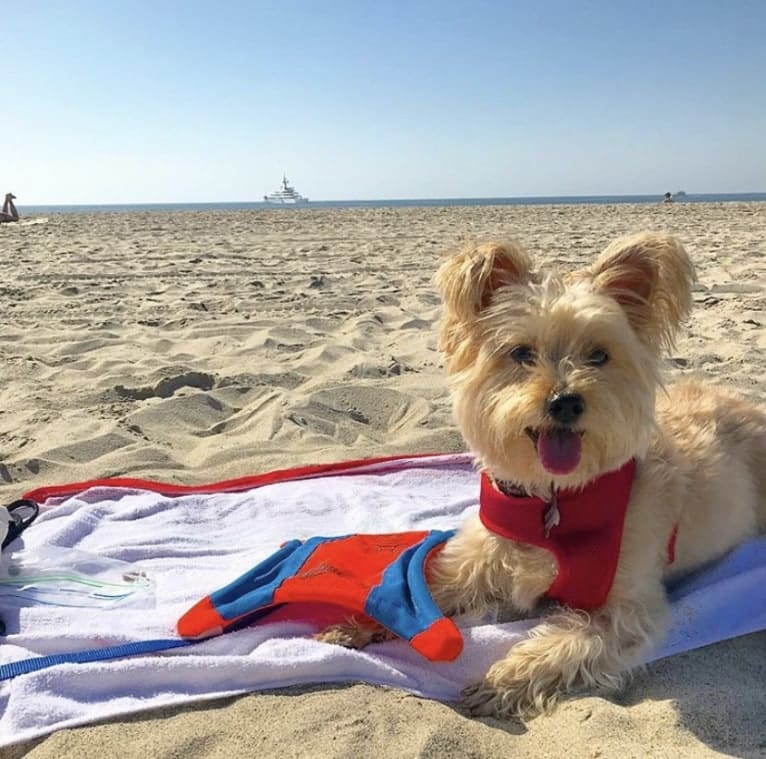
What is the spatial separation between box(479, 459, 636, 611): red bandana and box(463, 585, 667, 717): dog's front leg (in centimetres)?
10

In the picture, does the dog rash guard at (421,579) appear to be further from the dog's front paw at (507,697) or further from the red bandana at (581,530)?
the dog's front paw at (507,697)

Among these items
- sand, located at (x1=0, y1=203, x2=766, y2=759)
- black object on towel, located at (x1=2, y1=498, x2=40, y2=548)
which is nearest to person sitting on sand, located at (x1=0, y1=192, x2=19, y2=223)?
sand, located at (x1=0, y1=203, x2=766, y2=759)

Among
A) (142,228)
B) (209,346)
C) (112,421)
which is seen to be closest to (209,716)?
(112,421)

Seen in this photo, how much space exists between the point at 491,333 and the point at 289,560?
130cm

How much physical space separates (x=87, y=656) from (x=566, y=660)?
1.66m

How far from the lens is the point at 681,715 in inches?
89.8

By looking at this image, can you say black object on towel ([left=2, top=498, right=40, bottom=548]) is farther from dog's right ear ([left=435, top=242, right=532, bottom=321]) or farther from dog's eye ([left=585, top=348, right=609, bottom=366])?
dog's eye ([left=585, top=348, right=609, bottom=366])

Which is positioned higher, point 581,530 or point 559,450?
point 559,450

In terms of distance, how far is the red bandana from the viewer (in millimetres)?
2709

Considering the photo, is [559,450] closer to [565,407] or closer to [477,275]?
[565,407]

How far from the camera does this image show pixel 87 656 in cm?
267

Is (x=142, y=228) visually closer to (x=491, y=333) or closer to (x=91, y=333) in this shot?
(x=91, y=333)

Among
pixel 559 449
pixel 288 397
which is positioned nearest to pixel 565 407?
pixel 559 449

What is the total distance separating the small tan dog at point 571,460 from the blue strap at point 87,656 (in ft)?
2.06
